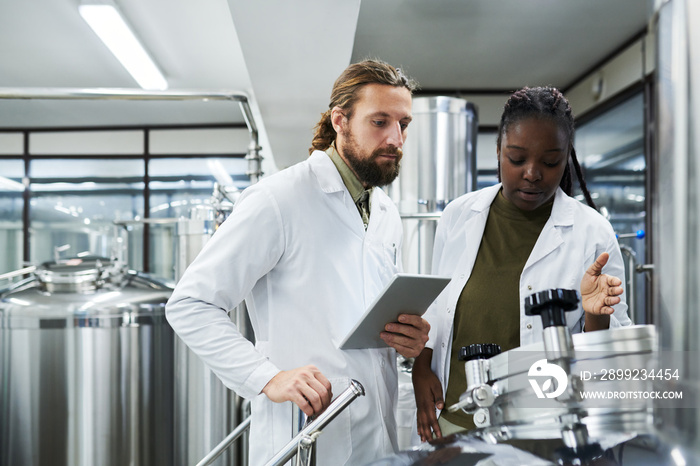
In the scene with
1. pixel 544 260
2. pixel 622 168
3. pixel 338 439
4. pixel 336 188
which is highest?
pixel 622 168

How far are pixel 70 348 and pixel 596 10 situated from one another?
3717 millimetres

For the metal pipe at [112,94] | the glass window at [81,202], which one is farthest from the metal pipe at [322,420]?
the glass window at [81,202]

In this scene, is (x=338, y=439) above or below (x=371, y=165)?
below

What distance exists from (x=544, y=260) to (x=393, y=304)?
44cm

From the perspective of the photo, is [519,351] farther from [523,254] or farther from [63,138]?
[63,138]

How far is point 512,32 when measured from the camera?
443cm

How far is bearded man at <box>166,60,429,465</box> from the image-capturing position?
1.20 metres

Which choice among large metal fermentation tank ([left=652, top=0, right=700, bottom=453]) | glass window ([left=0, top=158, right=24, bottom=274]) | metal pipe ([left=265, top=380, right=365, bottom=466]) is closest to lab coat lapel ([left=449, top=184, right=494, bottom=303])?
metal pipe ([left=265, top=380, right=365, bottom=466])

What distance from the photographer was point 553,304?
1.89 feet

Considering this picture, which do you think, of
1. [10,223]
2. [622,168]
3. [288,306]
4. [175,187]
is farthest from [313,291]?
[10,223]

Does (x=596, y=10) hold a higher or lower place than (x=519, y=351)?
higher

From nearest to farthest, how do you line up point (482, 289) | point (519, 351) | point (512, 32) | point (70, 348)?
point (519, 351)
point (482, 289)
point (70, 348)
point (512, 32)

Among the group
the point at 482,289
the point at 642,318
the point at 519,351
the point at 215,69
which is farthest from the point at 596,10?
the point at 519,351

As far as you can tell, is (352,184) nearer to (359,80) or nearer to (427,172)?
(359,80)
